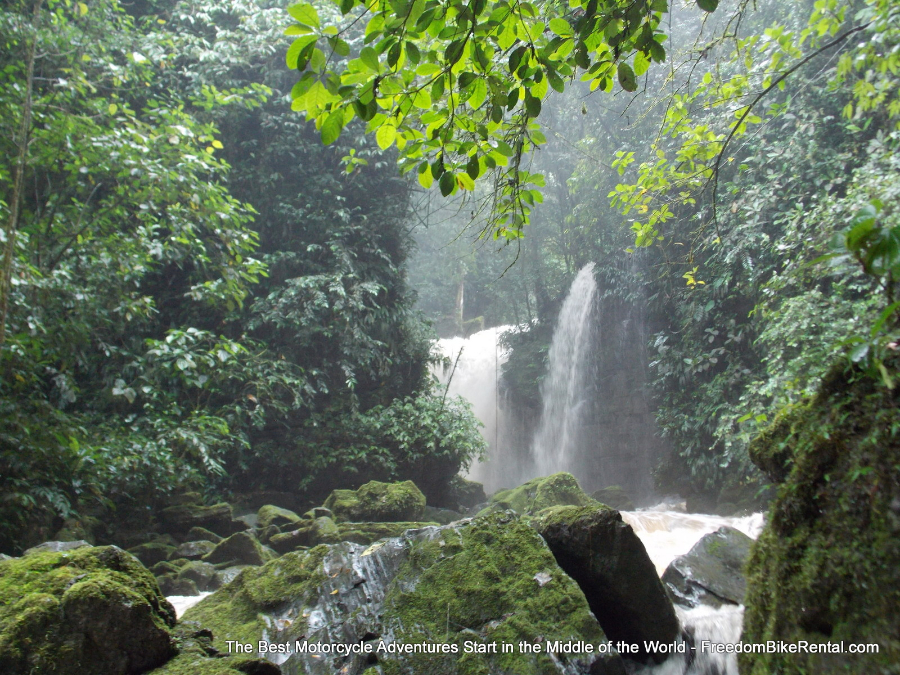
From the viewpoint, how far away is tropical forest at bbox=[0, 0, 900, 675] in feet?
6.56

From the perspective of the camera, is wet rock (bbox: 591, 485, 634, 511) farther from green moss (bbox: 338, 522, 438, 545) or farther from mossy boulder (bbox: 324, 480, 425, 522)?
green moss (bbox: 338, 522, 438, 545)

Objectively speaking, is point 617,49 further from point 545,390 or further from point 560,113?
point 560,113

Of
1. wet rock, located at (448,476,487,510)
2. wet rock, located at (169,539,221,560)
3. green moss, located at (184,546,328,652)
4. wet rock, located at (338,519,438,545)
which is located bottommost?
wet rock, located at (448,476,487,510)

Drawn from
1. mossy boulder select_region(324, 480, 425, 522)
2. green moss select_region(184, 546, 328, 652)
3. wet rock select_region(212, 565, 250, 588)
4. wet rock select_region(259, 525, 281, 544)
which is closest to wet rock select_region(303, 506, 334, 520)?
mossy boulder select_region(324, 480, 425, 522)

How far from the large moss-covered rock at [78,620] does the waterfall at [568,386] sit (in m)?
12.7

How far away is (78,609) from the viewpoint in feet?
6.86

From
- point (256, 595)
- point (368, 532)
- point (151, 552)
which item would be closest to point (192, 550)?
point (151, 552)

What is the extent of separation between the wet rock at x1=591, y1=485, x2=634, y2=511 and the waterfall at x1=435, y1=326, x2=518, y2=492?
546 centimetres

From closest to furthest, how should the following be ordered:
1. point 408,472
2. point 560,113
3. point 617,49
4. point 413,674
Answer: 1. point 617,49
2. point 413,674
3. point 408,472
4. point 560,113

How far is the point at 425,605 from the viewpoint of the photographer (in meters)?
3.12

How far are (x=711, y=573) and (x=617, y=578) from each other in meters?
1.49

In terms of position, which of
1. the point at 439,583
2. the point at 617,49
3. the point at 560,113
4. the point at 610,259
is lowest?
the point at 439,583

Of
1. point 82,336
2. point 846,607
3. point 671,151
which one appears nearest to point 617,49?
point 846,607

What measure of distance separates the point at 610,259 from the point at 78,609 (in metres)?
13.7
